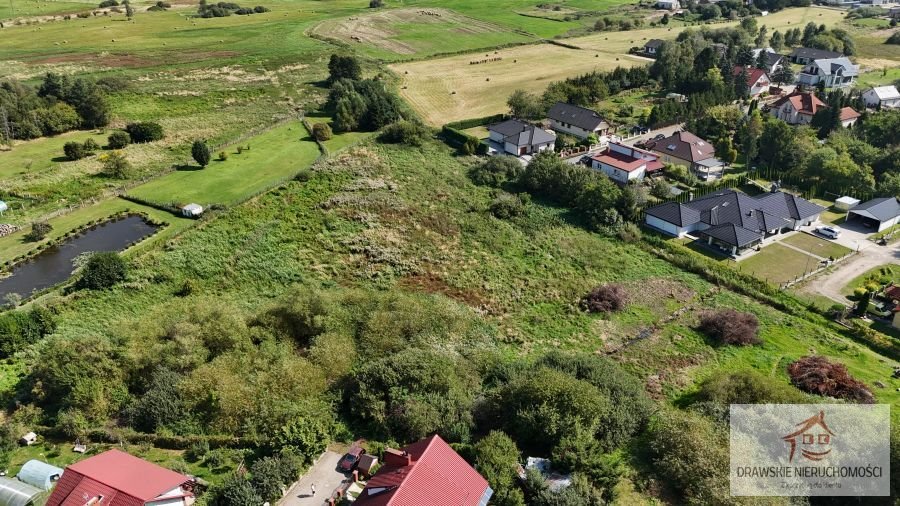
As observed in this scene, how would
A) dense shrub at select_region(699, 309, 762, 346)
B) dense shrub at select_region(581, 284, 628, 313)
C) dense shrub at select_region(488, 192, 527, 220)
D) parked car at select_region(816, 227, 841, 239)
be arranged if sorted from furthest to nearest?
dense shrub at select_region(488, 192, 527, 220)
parked car at select_region(816, 227, 841, 239)
dense shrub at select_region(581, 284, 628, 313)
dense shrub at select_region(699, 309, 762, 346)

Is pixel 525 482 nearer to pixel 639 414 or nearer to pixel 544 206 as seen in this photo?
pixel 639 414

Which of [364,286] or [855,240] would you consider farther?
[855,240]

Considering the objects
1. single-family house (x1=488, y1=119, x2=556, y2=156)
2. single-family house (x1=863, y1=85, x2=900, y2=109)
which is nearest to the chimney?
single-family house (x1=488, y1=119, x2=556, y2=156)

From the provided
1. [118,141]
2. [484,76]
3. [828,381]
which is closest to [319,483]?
[828,381]

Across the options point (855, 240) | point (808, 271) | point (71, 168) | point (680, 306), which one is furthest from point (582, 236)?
point (71, 168)

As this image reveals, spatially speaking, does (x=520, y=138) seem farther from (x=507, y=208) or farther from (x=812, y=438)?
(x=812, y=438)

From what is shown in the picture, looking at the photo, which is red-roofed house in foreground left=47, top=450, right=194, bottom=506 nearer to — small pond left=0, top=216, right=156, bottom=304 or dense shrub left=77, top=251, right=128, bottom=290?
dense shrub left=77, top=251, right=128, bottom=290
